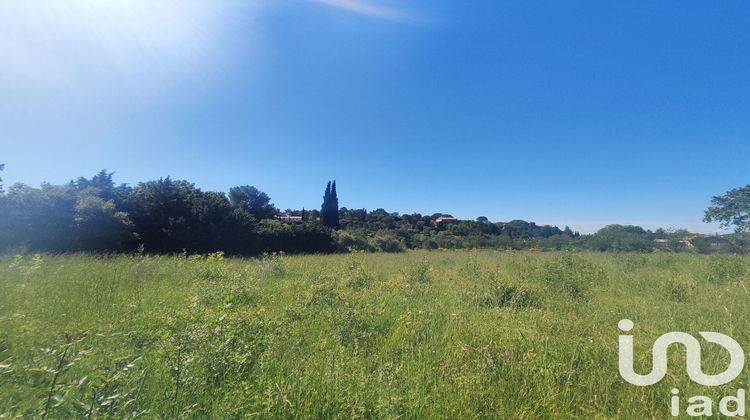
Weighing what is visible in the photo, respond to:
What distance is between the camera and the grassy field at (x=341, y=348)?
2086mm

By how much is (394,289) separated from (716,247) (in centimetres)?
2377

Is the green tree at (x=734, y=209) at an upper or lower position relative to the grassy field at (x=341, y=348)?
upper

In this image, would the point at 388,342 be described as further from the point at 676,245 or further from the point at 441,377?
the point at 676,245

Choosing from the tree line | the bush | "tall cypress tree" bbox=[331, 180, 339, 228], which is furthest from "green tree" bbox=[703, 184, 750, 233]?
"tall cypress tree" bbox=[331, 180, 339, 228]

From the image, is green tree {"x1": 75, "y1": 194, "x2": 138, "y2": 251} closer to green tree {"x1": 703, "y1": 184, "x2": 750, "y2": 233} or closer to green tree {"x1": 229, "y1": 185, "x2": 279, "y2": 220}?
green tree {"x1": 229, "y1": 185, "x2": 279, "y2": 220}

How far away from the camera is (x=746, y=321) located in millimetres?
3895

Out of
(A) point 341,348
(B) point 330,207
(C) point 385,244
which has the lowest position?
(C) point 385,244

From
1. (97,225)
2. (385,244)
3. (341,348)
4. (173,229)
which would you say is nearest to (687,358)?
(341,348)

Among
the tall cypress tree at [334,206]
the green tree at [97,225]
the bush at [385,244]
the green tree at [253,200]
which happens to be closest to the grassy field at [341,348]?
the green tree at [97,225]

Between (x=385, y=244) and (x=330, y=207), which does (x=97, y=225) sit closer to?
(x=385, y=244)

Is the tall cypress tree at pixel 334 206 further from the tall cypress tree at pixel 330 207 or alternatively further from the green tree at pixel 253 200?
the green tree at pixel 253 200

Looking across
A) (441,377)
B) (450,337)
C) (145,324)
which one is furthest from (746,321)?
(145,324)

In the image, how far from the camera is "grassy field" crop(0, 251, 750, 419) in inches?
82.1

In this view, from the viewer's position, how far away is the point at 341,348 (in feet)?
10.1
